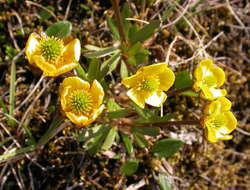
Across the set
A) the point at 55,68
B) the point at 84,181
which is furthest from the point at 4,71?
the point at 84,181

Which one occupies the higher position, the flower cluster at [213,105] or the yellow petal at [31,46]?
the yellow petal at [31,46]

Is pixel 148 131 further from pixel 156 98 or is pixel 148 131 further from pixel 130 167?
pixel 130 167

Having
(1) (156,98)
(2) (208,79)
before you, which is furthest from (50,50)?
(2) (208,79)

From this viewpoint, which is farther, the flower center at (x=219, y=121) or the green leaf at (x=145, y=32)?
the green leaf at (x=145, y=32)

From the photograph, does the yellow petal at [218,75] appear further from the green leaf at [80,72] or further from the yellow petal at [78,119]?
the yellow petal at [78,119]

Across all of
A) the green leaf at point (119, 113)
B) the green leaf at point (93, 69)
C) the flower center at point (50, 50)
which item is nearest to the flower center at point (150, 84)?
the green leaf at point (119, 113)

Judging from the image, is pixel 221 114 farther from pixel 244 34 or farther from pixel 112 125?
pixel 244 34

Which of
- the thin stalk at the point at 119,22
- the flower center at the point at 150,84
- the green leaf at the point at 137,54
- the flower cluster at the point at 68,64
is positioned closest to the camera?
the flower cluster at the point at 68,64
